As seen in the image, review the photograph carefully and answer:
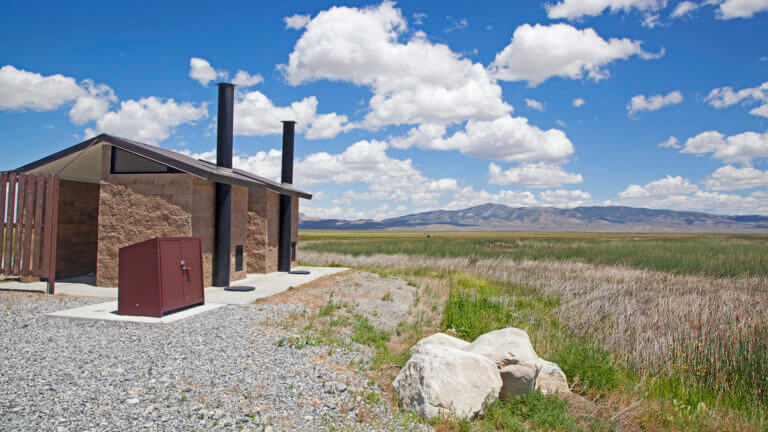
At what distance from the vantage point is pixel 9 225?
33.8ft

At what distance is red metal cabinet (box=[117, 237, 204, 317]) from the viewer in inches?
314

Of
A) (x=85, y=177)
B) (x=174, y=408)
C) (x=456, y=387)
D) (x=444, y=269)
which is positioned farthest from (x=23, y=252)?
(x=444, y=269)

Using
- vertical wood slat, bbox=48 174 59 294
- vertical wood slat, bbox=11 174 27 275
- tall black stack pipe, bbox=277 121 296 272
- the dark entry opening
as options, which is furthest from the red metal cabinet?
tall black stack pipe, bbox=277 121 296 272

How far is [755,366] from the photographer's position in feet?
24.5

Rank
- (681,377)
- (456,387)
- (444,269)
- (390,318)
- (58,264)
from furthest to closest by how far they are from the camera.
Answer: (444,269), (58,264), (390,318), (681,377), (456,387)

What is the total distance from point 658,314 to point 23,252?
47.6 ft

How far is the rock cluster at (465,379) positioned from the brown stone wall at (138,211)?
7.33 meters

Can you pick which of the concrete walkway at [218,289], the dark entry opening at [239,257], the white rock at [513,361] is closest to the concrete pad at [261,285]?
the concrete walkway at [218,289]

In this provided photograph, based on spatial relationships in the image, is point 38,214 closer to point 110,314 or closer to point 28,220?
point 28,220

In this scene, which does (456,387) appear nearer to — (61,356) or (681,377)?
(681,377)

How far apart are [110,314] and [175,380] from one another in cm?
349

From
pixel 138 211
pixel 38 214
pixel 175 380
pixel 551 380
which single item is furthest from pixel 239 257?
pixel 551 380

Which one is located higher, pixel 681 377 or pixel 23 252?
pixel 23 252

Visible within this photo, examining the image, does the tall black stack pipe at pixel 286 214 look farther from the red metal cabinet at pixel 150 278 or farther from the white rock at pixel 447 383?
the white rock at pixel 447 383
